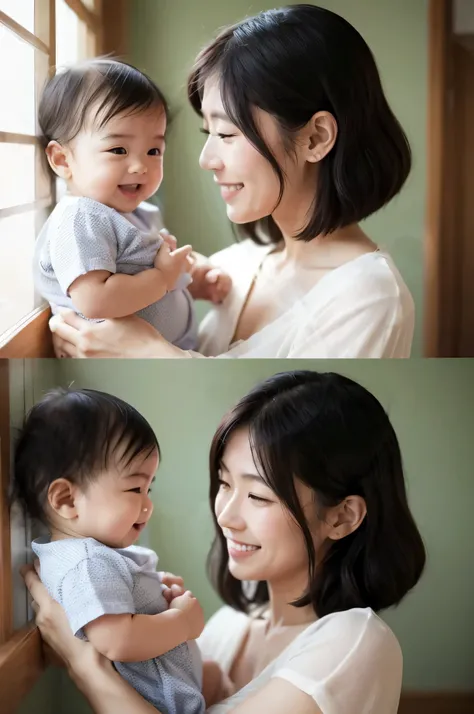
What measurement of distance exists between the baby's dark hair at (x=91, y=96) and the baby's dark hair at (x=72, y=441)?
33cm

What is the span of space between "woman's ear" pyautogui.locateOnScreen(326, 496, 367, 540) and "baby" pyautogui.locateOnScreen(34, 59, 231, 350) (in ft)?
1.16

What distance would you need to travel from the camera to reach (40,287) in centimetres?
111

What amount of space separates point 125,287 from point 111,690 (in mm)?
501

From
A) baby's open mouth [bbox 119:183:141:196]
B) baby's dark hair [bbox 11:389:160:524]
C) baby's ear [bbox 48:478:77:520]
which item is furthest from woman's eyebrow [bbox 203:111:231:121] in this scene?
baby's ear [bbox 48:478:77:520]

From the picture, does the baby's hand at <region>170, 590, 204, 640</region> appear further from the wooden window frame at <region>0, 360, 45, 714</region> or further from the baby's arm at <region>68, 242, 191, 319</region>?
the baby's arm at <region>68, 242, 191, 319</region>

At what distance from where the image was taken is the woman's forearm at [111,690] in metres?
1.07

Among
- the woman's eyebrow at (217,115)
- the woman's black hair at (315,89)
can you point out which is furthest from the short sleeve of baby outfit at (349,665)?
the woman's eyebrow at (217,115)

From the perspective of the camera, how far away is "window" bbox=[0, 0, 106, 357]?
1064 mm

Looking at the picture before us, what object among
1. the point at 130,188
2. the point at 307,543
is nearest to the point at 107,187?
the point at 130,188

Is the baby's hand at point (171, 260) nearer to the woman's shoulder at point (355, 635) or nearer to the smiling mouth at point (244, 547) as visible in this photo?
the smiling mouth at point (244, 547)

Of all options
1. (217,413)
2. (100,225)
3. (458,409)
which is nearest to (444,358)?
(458,409)

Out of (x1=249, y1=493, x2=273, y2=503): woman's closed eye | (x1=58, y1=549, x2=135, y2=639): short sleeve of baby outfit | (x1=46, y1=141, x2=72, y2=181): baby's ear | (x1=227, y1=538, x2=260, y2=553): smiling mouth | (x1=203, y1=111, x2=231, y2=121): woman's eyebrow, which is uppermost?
(x1=203, y1=111, x2=231, y2=121): woman's eyebrow

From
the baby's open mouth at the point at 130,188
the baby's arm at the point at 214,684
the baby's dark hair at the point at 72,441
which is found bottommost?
the baby's arm at the point at 214,684

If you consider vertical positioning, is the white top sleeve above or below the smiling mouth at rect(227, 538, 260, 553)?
below
